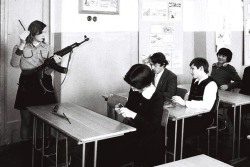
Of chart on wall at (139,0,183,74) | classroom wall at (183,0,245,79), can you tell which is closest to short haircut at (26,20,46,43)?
chart on wall at (139,0,183,74)

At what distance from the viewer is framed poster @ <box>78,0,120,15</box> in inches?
Answer: 165

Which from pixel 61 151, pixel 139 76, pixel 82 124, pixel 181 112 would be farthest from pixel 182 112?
pixel 61 151

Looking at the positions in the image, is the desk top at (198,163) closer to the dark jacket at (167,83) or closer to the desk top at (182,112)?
the desk top at (182,112)

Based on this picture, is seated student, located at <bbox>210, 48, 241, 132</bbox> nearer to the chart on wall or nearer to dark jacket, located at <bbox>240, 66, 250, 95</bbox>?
dark jacket, located at <bbox>240, 66, 250, 95</bbox>

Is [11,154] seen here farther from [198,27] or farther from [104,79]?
[198,27]

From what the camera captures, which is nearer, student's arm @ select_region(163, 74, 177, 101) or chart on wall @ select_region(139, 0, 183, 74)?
student's arm @ select_region(163, 74, 177, 101)

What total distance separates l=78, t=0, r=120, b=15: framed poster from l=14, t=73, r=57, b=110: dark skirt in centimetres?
108

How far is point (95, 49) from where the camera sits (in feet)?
14.4

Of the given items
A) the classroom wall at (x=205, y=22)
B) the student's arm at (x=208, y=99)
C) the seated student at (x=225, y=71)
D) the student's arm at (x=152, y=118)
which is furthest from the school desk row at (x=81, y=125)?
the classroom wall at (x=205, y=22)

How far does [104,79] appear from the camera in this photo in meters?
4.56

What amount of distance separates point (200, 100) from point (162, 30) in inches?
75.6

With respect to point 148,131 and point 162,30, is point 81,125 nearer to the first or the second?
point 148,131

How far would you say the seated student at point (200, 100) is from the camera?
3297mm

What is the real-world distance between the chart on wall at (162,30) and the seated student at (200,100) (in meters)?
1.37
